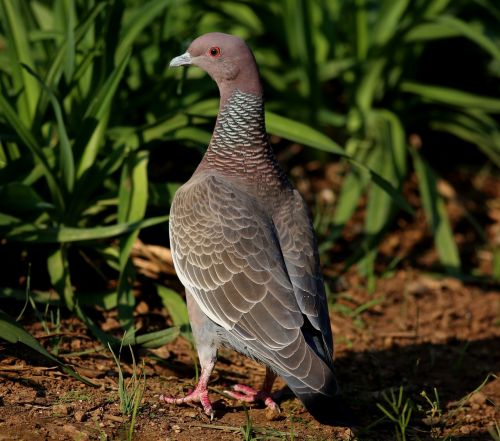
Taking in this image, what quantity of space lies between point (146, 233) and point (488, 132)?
3360mm

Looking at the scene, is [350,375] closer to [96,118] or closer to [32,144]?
[96,118]

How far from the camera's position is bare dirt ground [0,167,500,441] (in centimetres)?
406

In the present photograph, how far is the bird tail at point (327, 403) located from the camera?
382cm

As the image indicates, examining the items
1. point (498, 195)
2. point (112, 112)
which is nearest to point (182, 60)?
point (112, 112)

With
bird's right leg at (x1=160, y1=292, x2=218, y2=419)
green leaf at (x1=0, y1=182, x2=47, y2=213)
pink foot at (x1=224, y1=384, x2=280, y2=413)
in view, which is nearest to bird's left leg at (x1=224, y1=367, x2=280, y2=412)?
pink foot at (x1=224, y1=384, x2=280, y2=413)

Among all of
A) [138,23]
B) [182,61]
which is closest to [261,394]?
[182,61]

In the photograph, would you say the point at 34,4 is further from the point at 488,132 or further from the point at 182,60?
the point at 488,132

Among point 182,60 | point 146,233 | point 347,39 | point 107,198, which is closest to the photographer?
point 182,60

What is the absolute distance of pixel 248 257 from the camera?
4312 millimetres

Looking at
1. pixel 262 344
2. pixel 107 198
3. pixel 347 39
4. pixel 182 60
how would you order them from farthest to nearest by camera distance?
pixel 347 39 → pixel 107 198 → pixel 182 60 → pixel 262 344

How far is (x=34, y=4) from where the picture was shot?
23.0 feet

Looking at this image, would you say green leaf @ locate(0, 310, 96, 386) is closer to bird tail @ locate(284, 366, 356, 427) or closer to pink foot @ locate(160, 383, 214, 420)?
pink foot @ locate(160, 383, 214, 420)

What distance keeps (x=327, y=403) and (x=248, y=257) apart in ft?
2.71

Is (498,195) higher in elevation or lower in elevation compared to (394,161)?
lower
